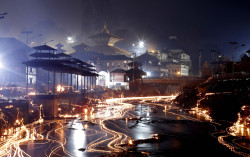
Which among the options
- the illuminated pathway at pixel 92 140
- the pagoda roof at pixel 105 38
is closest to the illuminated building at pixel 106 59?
the pagoda roof at pixel 105 38

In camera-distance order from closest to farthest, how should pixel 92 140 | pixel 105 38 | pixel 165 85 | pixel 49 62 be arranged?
pixel 92 140
pixel 49 62
pixel 165 85
pixel 105 38

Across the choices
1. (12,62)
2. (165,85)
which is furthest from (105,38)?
(12,62)

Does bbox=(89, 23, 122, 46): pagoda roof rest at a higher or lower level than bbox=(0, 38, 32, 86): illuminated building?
higher

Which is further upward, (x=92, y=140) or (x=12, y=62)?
(x=12, y=62)

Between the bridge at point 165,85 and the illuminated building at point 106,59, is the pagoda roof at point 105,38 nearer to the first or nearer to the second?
the illuminated building at point 106,59

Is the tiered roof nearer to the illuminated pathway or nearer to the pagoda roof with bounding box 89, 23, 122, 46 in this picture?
the illuminated pathway

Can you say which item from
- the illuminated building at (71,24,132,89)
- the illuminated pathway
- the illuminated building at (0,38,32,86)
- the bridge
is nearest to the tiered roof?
the illuminated pathway

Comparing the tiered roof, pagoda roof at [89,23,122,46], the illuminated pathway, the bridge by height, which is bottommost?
the illuminated pathway

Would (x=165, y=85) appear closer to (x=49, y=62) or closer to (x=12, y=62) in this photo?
(x=12, y=62)

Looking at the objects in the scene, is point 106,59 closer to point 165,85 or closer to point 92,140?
point 165,85

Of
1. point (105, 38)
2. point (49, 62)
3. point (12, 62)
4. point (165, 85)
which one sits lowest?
point (165, 85)

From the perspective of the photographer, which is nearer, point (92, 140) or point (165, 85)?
point (92, 140)

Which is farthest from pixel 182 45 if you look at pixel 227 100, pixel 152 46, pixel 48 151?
pixel 48 151

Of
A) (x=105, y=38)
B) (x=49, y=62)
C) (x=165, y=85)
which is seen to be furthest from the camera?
(x=105, y=38)
